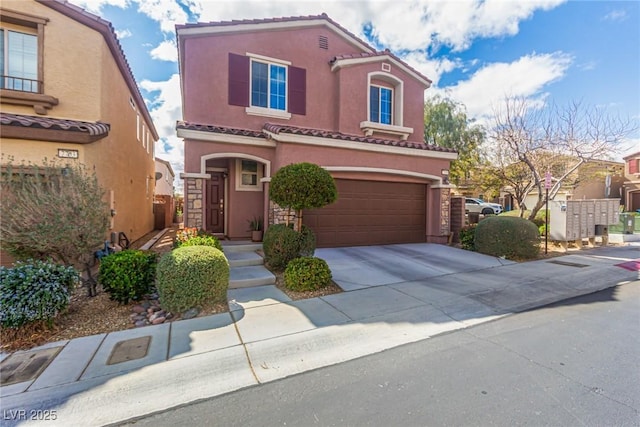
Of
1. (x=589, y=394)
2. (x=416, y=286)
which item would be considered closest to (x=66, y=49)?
(x=416, y=286)

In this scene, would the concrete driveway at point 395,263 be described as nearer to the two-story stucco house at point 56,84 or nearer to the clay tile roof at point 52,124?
the two-story stucco house at point 56,84

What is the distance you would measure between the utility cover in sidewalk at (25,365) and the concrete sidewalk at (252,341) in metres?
0.05

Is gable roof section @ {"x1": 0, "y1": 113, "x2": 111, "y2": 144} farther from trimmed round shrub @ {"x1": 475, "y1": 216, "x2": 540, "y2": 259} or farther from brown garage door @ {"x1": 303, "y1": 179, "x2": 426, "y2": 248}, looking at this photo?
trimmed round shrub @ {"x1": 475, "y1": 216, "x2": 540, "y2": 259}

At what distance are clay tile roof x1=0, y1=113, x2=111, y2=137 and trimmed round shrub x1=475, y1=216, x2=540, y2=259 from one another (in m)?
11.3

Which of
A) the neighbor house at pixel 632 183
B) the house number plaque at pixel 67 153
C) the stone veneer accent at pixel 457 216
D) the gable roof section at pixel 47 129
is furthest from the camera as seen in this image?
the neighbor house at pixel 632 183

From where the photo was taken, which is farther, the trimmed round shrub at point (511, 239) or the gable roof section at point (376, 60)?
the gable roof section at point (376, 60)

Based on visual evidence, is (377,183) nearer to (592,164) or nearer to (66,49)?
(66,49)

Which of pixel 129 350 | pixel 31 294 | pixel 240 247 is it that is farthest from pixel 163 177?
pixel 129 350

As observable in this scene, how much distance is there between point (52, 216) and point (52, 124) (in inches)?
108

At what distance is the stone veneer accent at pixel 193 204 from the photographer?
8.30 meters

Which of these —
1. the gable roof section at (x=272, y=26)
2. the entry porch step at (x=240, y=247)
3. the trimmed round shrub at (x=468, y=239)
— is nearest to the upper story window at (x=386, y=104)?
the gable roof section at (x=272, y=26)

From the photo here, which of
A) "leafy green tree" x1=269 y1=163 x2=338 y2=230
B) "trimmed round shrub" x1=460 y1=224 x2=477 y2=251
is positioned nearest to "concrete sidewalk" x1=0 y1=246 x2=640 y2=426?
"leafy green tree" x1=269 y1=163 x2=338 y2=230

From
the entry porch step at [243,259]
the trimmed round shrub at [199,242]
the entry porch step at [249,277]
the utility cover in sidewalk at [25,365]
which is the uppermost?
the trimmed round shrub at [199,242]

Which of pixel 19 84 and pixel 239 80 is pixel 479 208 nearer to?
pixel 239 80
